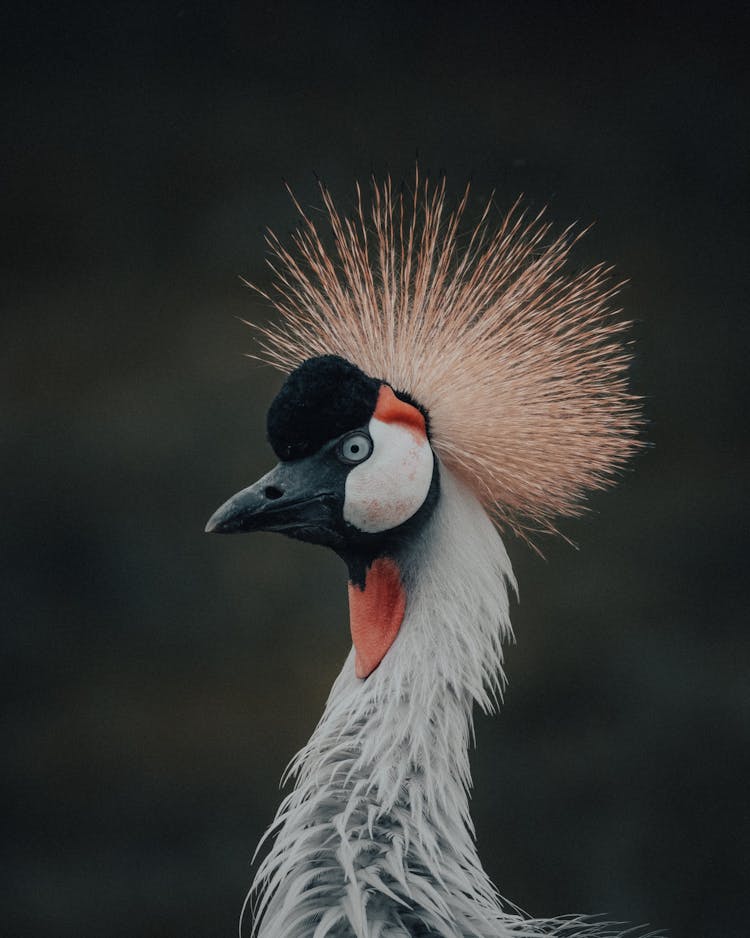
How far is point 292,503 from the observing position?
129cm

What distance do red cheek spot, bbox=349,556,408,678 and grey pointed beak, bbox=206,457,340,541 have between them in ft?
0.27

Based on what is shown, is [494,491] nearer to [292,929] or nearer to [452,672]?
[452,672]

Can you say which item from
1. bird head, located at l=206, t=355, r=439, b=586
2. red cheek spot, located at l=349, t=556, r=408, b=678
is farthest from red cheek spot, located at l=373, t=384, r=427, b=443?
red cheek spot, located at l=349, t=556, r=408, b=678

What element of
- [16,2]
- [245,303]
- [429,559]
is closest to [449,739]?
[429,559]

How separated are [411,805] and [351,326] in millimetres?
594

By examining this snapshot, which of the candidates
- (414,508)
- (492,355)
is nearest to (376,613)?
(414,508)

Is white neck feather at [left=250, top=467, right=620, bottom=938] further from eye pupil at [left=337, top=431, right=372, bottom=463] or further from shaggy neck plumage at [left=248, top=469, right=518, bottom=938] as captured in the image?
eye pupil at [left=337, top=431, right=372, bottom=463]

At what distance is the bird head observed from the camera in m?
1.27

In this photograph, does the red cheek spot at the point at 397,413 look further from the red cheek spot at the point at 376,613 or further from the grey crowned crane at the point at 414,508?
the red cheek spot at the point at 376,613

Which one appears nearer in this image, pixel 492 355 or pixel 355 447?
pixel 355 447

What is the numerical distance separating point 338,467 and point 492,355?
0.84 ft

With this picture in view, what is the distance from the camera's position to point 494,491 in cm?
141

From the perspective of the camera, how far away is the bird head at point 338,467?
1.27 m

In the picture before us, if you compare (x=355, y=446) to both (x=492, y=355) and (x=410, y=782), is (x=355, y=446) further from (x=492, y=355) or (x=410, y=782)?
(x=410, y=782)
